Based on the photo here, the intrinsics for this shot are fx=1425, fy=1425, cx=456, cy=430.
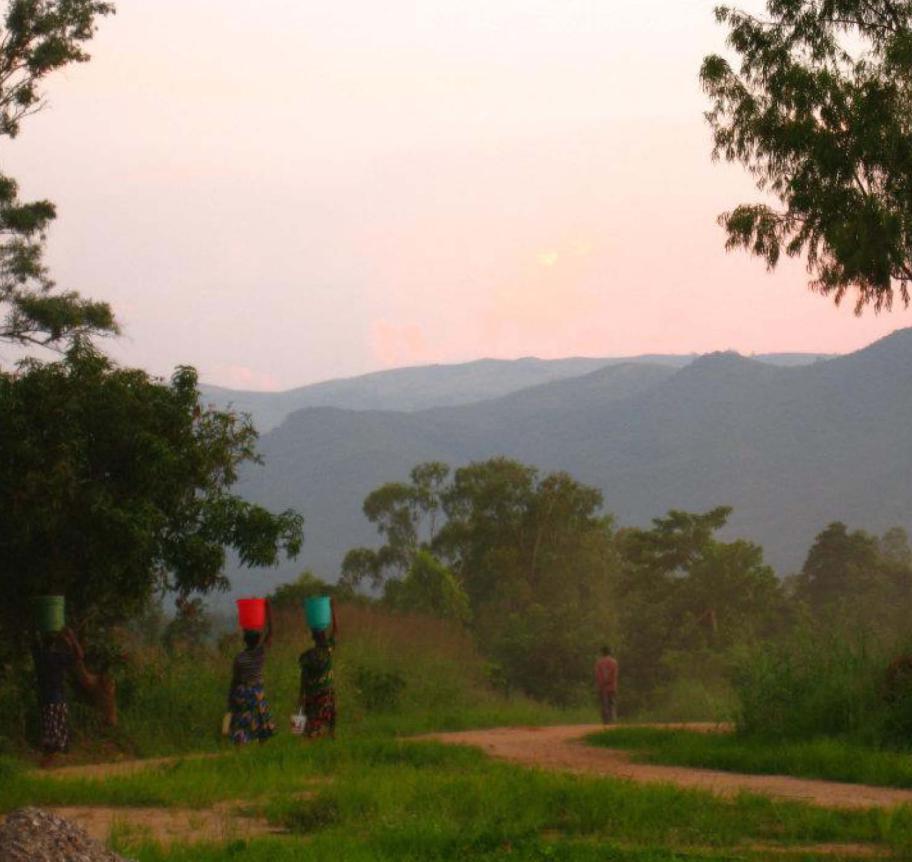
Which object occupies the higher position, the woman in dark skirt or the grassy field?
the woman in dark skirt

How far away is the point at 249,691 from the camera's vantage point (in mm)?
15789

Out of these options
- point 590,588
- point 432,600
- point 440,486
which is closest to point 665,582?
point 590,588

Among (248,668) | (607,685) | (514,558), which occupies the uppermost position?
(514,558)

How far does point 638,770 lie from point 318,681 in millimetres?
3734

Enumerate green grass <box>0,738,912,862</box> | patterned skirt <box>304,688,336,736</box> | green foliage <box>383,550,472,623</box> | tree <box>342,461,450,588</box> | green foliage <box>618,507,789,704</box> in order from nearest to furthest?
green grass <box>0,738,912,862</box> < patterned skirt <box>304,688,336,736</box> < green foliage <box>383,550,472,623</box> < green foliage <box>618,507,789,704</box> < tree <box>342,461,450,588</box>

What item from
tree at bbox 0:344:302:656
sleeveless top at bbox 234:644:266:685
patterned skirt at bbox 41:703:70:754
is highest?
tree at bbox 0:344:302:656

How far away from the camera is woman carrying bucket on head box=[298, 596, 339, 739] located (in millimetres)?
15984

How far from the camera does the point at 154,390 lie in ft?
54.2

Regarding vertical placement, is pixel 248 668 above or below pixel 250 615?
below

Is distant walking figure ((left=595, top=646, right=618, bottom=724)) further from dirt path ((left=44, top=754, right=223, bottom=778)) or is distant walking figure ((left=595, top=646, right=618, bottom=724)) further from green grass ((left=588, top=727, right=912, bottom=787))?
dirt path ((left=44, top=754, right=223, bottom=778))

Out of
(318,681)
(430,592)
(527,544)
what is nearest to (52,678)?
(318,681)

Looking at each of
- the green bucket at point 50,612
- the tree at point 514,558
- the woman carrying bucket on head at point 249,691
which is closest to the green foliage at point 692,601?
the tree at point 514,558

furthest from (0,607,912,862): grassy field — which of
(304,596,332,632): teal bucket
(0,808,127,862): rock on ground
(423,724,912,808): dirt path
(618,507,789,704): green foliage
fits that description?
(618,507,789,704): green foliage

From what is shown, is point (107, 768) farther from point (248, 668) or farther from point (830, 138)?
point (830, 138)
